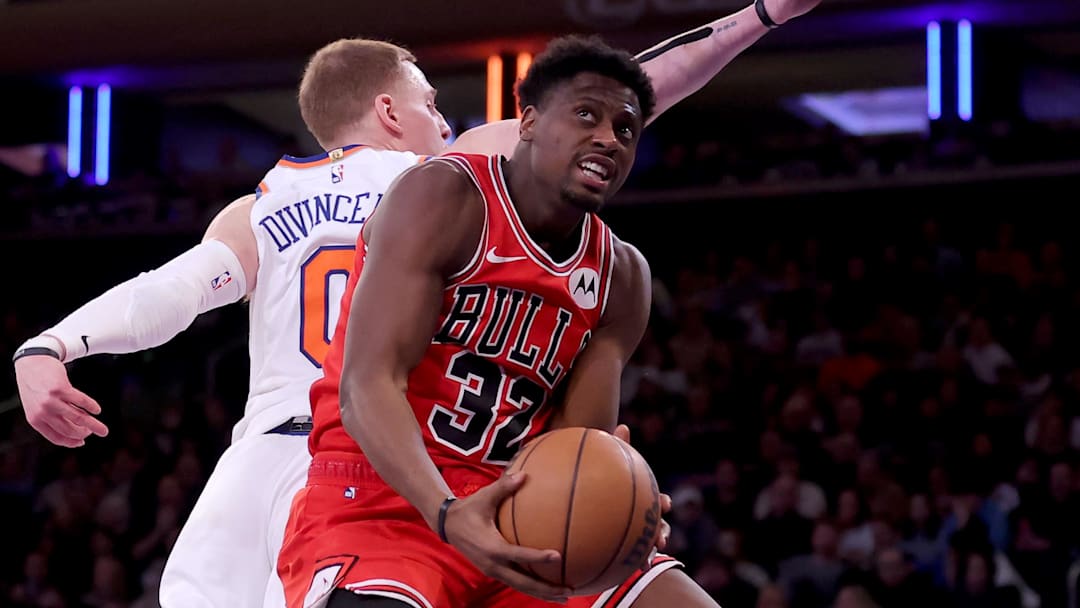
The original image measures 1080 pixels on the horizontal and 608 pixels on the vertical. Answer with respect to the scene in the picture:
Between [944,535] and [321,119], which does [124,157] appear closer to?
[944,535]

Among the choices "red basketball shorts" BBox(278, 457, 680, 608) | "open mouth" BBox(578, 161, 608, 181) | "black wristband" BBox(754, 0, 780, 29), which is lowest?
"red basketball shorts" BBox(278, 457, 680, 608)

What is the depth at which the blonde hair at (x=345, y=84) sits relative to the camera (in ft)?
11.8

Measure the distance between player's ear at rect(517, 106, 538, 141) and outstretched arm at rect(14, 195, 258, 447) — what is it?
0.90 metres

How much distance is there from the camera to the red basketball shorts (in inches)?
101

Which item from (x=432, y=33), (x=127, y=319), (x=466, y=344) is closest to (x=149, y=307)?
(x=127, y=319)

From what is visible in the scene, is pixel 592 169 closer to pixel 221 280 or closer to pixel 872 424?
pixel 221 280

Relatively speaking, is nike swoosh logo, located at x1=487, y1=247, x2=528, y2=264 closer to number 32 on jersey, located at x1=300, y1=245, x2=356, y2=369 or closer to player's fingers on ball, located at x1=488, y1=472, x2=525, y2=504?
player's fingers on ball, located at x1=488, y1=472, x2=525, y2=504

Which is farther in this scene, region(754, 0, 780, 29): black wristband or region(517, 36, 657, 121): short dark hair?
region(754, 0, 780, 29): black wristband

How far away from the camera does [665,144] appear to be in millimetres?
15016

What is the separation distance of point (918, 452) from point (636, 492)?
21.2 feet

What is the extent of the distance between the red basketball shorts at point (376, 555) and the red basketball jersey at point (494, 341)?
7 cm

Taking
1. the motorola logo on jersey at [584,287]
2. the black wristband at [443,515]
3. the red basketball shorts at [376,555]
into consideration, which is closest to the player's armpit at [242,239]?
the red basketball shorts at [376,555]

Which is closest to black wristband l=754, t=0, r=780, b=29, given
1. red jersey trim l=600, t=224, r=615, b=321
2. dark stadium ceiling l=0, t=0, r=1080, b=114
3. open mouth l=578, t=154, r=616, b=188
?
red jersey trim l=600, t=224, r=615, b=321

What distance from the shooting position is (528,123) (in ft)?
8.97
